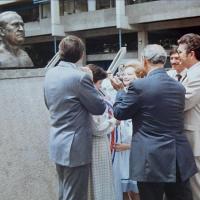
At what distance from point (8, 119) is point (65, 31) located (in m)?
24.5

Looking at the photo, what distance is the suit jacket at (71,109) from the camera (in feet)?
9.58

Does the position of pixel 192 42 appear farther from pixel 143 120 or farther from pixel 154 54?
pixel 143 120

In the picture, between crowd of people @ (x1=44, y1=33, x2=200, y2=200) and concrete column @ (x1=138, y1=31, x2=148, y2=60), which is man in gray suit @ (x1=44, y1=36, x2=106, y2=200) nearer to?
crowd of people @ (x1=44, y1=33, x2=200, y2=200)

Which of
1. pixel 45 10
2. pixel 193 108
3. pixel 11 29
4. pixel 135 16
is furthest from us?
pixel 45 10

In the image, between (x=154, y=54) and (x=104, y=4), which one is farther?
(x=104, y=4)

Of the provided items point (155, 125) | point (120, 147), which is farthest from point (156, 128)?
point (120, 147)

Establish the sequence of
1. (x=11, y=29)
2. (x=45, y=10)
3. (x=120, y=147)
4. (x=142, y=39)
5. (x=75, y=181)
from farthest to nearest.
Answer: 1. (x=45, y=10)
2. (x=142, y=39)
3. (x=120, y=147)
4. (x=11, y=29)
5. (x=75, y=181)

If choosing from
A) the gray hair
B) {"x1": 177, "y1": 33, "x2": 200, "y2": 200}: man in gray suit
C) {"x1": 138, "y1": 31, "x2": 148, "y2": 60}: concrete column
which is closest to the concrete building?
{"x1": 138, "y1": 31, "x2": 148, "y2": 60}: concrete column

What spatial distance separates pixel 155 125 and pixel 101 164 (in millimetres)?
618

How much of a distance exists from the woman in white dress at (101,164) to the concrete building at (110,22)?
1822cm

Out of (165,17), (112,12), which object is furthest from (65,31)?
(165,17)

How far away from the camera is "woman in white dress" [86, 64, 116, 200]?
3.26 metres

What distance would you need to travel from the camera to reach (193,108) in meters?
3.17

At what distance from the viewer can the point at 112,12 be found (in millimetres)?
25766
